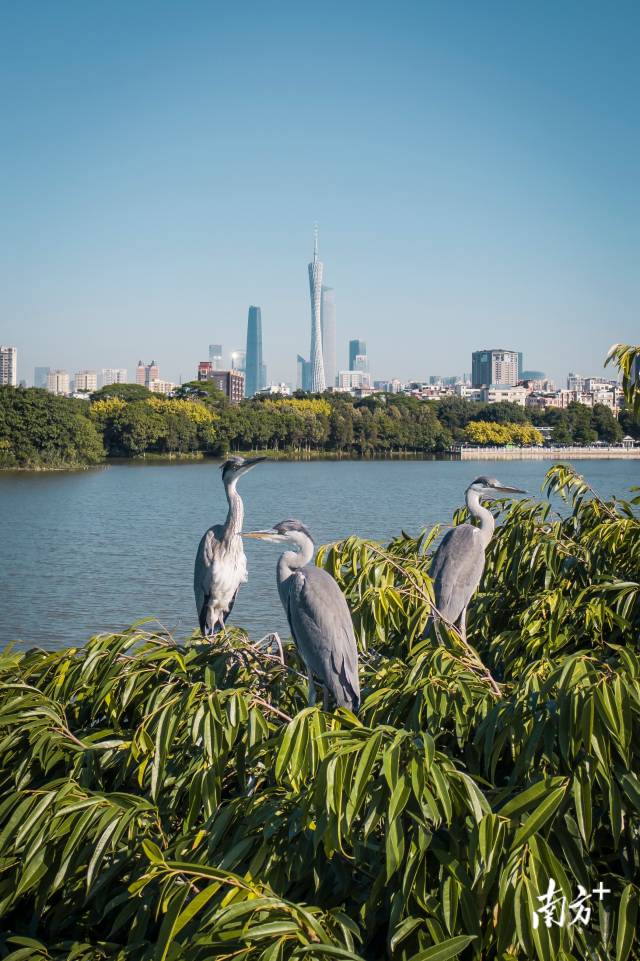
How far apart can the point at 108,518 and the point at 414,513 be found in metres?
9.26

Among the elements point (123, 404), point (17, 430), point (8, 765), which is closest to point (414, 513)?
point (8, 765)

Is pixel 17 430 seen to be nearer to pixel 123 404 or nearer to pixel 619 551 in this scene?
pixel 123 404

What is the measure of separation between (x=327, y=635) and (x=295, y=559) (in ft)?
1.47

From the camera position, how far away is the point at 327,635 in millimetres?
3174

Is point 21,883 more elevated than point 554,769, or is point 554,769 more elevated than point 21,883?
point 554,769

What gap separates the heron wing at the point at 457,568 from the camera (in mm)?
4531

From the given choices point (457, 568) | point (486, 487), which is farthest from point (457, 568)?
point (486, 487)

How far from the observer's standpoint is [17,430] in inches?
1838

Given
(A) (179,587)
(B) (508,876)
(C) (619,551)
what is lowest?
(A) (179,587)

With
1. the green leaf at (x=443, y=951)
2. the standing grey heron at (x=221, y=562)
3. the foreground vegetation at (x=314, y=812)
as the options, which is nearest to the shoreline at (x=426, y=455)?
the standing grey heron at (x=221, y=562)

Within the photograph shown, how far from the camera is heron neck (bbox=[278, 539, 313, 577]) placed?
11.5 ft

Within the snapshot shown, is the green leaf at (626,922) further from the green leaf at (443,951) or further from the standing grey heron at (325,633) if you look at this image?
the standing grey heron at (325,633)

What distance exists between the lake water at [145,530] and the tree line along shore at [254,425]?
8.83ft

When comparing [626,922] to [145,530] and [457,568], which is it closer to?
[457,568]
